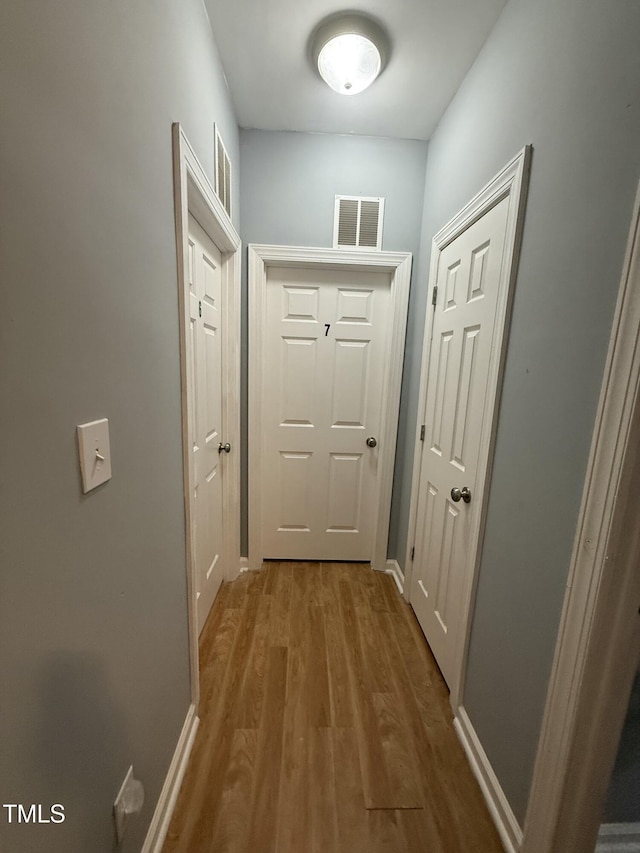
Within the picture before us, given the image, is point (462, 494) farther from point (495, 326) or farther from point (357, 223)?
point (357, 223)

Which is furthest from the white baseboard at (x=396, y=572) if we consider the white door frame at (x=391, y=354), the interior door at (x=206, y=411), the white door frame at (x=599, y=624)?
the white door frame at (x=599, y=624)

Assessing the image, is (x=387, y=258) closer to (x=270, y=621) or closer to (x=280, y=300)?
(x=280, y=300)

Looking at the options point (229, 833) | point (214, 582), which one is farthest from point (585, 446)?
point (214, 582)

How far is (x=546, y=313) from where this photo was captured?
0.96 meters

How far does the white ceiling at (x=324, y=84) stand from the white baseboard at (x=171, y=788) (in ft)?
8.52

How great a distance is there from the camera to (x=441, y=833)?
3.39 feet

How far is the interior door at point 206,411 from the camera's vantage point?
4.79ft

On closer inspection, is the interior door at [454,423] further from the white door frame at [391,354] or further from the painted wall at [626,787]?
the painted wall at [626,787]

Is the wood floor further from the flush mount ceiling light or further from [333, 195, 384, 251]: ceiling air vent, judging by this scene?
the flush mount ceiling light

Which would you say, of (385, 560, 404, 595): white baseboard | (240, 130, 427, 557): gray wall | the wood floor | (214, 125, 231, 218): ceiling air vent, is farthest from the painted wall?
(214, 125, 231, 218): ceiling air vent

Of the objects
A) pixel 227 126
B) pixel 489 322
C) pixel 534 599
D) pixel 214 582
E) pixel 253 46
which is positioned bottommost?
pixel 214 582

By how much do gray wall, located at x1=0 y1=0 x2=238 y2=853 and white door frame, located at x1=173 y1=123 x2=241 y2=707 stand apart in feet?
0.17

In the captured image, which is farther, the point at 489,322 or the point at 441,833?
the point at 489,322

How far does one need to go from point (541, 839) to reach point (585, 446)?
1.01m
